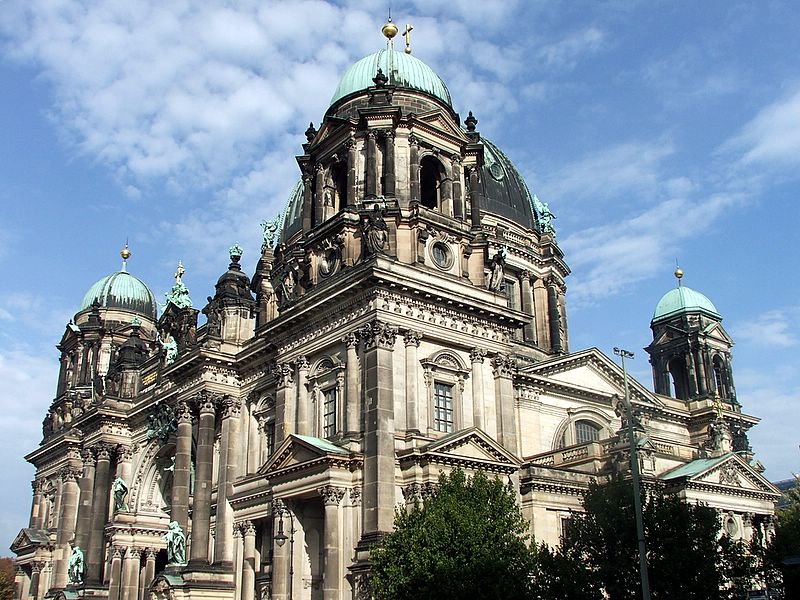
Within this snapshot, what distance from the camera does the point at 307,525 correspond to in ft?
133

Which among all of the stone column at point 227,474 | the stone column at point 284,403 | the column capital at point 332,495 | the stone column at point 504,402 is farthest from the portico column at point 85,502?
the stone column at point 504,402

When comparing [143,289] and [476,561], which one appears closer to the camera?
[476,561]

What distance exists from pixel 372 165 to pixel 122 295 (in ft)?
133

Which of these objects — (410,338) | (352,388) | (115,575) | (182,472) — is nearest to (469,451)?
(410,338)

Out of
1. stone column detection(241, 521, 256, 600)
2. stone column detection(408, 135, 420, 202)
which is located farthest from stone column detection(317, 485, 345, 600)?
stone column detection(408, 135, 420, 202)

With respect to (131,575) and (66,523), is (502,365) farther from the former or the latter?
(66,523)

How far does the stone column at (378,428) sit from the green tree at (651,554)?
7.04 m

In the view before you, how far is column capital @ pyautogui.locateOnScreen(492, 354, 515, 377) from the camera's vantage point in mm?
42875

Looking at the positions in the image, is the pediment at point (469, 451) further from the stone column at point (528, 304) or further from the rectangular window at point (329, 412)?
the stone column at point (528, 304)

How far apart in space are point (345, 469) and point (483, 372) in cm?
883

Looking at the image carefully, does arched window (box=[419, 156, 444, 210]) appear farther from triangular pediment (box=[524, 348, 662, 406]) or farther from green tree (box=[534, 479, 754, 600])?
green tree (box=[534, 479, 754, 600])

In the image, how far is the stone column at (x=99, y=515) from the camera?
55.8 meters

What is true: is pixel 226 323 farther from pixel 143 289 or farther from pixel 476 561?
pixel 143 289

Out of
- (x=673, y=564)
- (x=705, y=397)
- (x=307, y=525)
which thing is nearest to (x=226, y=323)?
(x=307, y=525)
